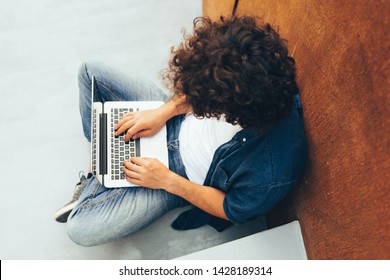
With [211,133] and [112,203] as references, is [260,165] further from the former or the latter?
[112,203]

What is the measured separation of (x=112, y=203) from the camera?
1.11 m

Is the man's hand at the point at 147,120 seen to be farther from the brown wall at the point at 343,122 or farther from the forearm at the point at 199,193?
the brown wall at the point at 343,122

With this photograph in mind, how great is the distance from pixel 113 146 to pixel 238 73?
52 cm

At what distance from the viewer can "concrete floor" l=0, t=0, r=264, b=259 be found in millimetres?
1366

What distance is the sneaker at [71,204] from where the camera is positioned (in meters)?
1.29

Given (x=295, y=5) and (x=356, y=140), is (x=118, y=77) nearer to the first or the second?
(x=295, y=5)

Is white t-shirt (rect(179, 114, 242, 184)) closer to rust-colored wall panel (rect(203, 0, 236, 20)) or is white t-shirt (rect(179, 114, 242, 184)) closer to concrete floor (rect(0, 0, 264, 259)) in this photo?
concrete floor (rect(0, 0, 264, 259))

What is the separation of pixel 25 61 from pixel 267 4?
1.12m

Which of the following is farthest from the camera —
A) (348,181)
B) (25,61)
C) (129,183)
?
(25,61)

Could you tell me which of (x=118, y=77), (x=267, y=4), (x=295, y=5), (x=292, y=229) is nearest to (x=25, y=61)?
(x=118, y=77)

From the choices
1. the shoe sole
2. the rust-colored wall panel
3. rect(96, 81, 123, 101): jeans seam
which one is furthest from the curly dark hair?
the shoe sole

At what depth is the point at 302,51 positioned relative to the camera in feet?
3.09

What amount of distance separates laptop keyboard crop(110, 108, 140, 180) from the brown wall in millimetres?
512

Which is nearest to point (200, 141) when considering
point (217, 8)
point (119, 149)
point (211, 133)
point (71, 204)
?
point (211, 133)
